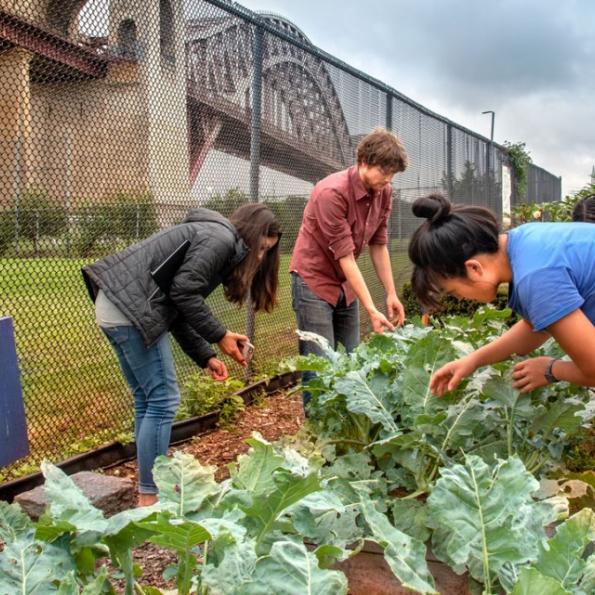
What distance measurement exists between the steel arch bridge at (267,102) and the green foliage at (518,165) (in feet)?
37.5

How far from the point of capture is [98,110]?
11.9ft

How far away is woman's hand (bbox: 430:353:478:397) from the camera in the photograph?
7.20ft

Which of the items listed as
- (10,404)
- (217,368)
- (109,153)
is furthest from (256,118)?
(10,404)

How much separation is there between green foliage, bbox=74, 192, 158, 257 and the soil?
1.26m

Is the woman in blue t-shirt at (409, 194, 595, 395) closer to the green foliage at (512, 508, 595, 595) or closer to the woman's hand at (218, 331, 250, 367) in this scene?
the green foliage at (512, 508, 595, 595)

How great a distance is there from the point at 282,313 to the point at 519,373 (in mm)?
3802

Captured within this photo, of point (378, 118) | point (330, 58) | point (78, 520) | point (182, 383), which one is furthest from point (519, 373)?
point (378, 118)

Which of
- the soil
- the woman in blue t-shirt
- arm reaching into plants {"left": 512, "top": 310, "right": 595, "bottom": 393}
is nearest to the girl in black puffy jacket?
the soil

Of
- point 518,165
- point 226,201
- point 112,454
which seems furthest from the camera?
point 518,165

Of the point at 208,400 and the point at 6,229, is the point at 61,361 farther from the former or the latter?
the point at 208,400

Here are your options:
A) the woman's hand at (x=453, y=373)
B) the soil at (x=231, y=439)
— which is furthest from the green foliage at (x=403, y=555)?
the soil at (x=231, y=439)

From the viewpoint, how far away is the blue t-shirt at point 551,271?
184 cm

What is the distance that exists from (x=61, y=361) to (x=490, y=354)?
2428 mm

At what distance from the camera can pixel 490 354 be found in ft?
7.28
